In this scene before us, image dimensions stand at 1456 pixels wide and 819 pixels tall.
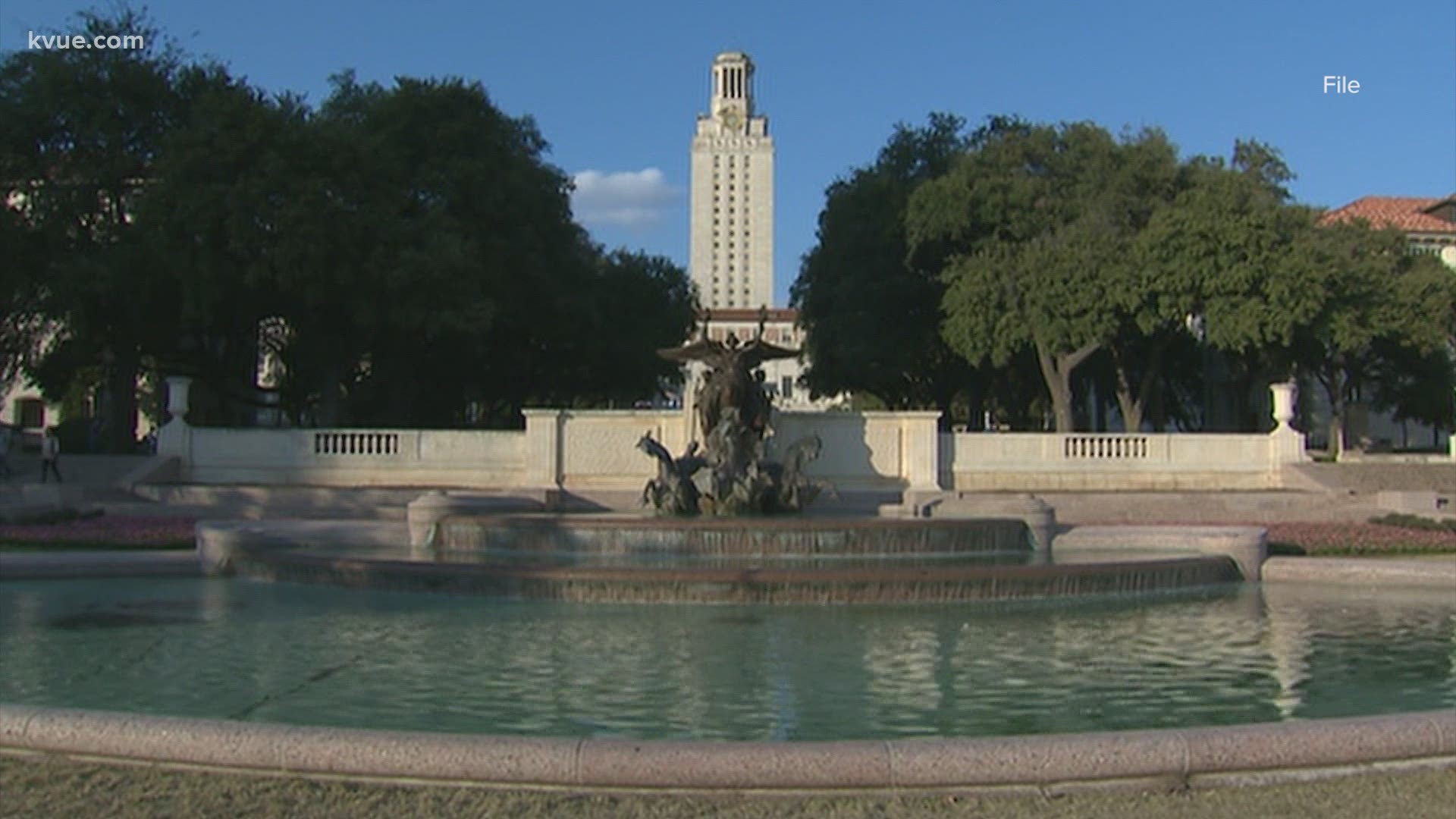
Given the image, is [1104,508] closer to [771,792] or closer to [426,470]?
[426,470]

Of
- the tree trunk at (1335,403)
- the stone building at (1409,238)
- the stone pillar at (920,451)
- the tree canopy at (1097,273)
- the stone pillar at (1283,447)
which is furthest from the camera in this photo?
the stone building at (1409,238)

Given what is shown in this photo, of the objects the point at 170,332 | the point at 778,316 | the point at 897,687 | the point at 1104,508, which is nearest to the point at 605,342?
the point at 170,332

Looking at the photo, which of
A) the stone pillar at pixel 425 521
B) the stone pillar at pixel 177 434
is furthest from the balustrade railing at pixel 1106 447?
the stone pillar at pixel 177 434

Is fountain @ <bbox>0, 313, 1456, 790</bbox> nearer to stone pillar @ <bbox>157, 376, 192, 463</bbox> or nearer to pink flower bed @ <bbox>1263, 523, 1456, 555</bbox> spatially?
pink flower bed @ <bbox>1263, 523, 1456, 555</bbox>

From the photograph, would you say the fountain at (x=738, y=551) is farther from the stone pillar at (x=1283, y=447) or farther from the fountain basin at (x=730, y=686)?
the stone pillar at (x=1283, y=447)

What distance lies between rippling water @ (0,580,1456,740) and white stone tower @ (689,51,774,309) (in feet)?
497

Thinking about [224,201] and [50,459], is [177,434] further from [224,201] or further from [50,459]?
[224,201]

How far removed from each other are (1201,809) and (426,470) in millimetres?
27030

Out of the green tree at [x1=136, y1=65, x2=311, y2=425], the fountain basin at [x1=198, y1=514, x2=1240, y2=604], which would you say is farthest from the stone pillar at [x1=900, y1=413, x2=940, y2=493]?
the green tree at [x1=136, y1=65, x2=311, y2=425]

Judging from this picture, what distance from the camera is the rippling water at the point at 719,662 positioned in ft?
29.5

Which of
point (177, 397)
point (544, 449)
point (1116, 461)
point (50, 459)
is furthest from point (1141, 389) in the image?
point (50, 459)

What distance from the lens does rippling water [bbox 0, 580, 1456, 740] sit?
898 centimetres

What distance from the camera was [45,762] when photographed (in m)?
6.93

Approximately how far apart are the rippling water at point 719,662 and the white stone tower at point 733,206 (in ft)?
497
